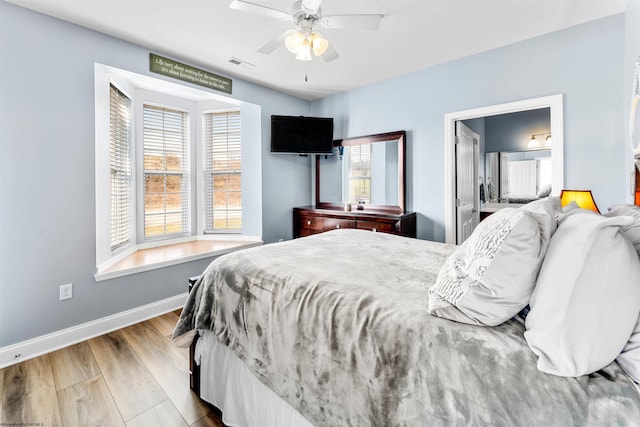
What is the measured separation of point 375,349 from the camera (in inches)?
38.3

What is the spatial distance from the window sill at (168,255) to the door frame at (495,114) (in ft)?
7.88

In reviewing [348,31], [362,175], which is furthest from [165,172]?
[348,31]

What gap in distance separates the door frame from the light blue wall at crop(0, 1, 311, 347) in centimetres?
330

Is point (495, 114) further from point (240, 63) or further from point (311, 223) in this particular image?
point (240, 63)

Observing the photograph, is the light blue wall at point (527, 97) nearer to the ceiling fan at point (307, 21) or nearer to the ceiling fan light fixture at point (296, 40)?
the ceiling fan at point (307, 21)

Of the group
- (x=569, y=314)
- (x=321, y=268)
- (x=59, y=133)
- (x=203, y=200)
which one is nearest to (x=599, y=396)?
(x=569, y=314)

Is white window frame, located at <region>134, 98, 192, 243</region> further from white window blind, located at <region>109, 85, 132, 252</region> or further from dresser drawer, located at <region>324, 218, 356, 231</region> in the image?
dresser drawer, located at <region>324, 218, 356, 231</region>

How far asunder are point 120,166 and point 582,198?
14.2 ft

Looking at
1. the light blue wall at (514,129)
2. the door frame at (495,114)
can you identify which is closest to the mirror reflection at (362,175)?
the door frame at (495,114)

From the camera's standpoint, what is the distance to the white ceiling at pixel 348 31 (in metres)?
2.20

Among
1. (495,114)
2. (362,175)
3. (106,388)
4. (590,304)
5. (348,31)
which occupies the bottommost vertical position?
(106,388)

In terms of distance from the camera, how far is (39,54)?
2.23 m

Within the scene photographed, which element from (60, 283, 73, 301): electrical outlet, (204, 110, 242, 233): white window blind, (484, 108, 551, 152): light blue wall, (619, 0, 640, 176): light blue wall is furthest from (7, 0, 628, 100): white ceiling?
(484, 108, 551, 152): light blue wall

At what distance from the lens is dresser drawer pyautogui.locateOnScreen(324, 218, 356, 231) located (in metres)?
3.64
